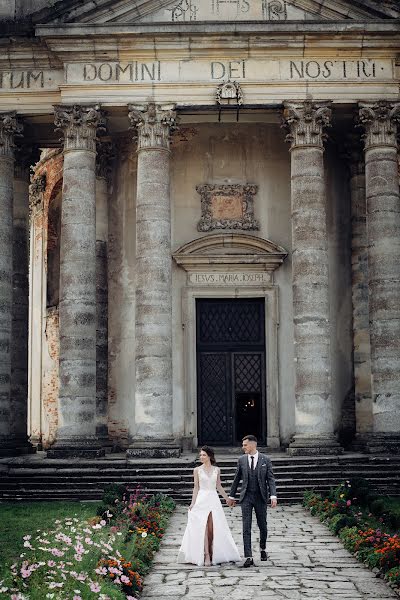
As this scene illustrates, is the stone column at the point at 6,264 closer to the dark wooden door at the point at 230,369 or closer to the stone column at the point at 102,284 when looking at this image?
the stone column at the point at 102,284

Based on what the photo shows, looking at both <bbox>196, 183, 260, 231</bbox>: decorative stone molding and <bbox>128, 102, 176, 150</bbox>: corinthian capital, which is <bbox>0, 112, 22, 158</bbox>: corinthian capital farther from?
<bbox>196, 183, 260, 231</bbox>: decorative stone molding

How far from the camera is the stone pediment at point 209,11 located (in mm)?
21625

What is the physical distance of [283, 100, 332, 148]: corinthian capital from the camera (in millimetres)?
21719

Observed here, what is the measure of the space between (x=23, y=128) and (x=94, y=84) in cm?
237

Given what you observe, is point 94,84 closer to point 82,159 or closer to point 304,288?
point 82,159

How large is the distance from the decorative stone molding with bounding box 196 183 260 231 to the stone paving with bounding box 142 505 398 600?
36.8ft

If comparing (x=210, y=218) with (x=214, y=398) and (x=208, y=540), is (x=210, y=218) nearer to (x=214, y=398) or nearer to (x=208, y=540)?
(x=214, y=398)

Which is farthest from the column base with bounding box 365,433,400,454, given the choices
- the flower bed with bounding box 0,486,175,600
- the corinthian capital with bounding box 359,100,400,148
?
the flower bed with bounding box 0,486,175,600

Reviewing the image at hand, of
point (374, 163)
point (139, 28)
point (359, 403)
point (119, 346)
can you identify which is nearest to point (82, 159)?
point (139, 28)

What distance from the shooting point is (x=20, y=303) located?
79.7 ft

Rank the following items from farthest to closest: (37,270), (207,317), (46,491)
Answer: (37,270) < (207,317) < (46,491)

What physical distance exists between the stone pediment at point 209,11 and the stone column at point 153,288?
2269mm

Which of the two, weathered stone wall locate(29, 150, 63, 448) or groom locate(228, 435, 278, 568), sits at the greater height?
weathered stone wall locate(29, 150, 63, 448)

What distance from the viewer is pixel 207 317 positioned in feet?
80.1
